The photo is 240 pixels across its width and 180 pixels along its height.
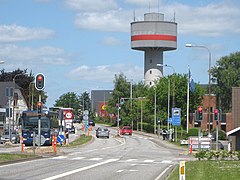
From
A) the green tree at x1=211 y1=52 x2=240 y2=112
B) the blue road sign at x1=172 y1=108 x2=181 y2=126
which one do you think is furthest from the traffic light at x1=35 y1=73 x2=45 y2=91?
the green tree at x1=211 y1=52 x2=240 y2=112

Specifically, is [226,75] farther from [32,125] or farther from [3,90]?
[32,125]

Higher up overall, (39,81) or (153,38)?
(153,38)

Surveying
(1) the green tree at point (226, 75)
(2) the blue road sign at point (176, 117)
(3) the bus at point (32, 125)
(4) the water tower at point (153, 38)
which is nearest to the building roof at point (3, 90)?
(4) the water tower at point (153, 38)

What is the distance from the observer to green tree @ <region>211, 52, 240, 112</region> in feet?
395

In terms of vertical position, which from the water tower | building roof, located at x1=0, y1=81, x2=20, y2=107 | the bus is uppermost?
the water tower

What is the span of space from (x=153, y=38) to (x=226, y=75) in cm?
1741

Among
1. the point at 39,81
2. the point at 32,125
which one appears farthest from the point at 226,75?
the point at 39,81

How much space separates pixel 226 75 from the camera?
120 meters

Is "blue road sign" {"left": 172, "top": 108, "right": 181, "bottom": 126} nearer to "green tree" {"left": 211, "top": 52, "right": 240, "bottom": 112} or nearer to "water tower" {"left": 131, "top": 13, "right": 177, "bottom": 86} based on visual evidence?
"green tree" {"left": 211, "top": 52, "right": 240, "bottom": 112}

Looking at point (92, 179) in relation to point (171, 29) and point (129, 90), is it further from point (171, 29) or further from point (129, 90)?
point (129, 90)

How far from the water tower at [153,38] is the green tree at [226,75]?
38.4 feet

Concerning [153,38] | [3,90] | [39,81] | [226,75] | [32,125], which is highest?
[153,38]

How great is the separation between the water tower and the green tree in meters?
11.7

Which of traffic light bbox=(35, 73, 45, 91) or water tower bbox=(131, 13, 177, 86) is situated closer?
traffic light bbox=(35, 73, 45, 91)
